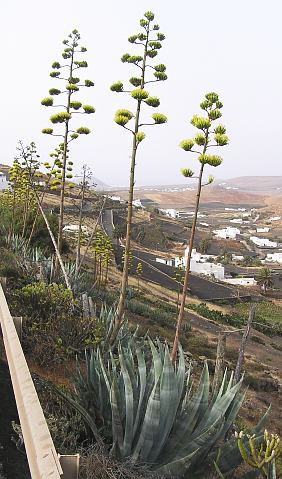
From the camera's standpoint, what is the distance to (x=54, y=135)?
29.1 feet

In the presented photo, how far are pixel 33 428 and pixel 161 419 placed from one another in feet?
5.21

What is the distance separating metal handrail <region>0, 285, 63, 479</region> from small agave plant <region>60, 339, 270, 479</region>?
85 cm

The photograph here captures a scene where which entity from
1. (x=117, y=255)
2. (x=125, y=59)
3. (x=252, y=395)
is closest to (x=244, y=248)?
(x=117, y=255)

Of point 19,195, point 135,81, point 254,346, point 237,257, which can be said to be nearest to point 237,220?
point 237,257

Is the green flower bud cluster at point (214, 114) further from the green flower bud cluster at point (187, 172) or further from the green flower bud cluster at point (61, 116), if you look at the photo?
the green flower bud cluster at point (61, 116)

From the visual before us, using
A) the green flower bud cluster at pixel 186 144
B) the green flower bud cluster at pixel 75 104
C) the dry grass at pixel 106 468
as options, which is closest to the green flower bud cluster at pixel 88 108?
the green flower bud cluster at pixel 75 104

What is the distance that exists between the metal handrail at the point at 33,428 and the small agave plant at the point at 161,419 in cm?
85

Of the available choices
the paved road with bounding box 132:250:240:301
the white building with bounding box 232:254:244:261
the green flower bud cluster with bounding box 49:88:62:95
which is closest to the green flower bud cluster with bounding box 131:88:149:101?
the green flower bud cluster with bounding box 49:88:62:95

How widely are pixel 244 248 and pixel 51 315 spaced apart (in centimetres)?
9035

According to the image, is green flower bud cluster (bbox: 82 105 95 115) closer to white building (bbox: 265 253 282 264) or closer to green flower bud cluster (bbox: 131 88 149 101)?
green flower bud cluster (bbox: 131 88 149 101)

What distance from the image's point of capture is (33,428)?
2123mm

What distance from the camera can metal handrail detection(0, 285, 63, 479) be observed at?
A: 6.09ft

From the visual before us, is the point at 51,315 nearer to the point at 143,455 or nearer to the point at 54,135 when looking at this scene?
the point at 143,455

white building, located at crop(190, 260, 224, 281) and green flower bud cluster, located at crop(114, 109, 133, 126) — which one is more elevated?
green flower bud cluster, located at crop(114, 109, 133, 126)
